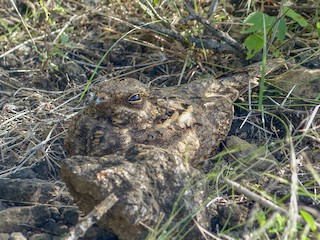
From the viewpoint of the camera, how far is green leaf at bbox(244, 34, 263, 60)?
3002 mm

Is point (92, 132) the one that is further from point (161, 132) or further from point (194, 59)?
point (194, 59)

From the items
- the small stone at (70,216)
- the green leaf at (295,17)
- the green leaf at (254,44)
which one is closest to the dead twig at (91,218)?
the small stone at (70,216)

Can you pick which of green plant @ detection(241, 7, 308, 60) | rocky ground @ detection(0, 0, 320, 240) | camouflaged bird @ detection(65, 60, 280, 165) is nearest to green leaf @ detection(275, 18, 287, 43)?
green plant @ detection(241, 7, 308, 60)

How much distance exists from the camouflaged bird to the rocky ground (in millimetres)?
100

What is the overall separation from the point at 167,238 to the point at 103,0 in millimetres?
2081

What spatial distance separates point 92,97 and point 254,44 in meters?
0.93

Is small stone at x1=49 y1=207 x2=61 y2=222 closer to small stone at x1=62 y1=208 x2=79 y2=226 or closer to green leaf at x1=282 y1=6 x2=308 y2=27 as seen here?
small stone at x1=62 y1=208 x2=79 y2=226

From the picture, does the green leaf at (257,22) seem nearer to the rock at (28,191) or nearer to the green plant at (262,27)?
the green plant at (262,27)

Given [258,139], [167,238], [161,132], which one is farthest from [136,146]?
[258,139]

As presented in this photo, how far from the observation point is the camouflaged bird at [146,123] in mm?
2381

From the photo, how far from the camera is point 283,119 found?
2889 mm

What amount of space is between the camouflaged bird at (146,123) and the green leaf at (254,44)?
1.50ft

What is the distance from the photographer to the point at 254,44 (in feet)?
9.88

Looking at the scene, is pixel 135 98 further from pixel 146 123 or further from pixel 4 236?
pixel 4 236
